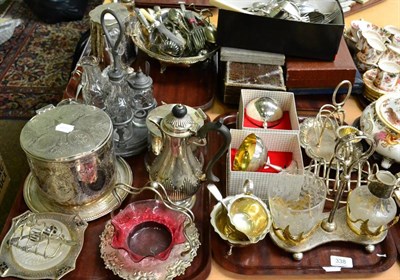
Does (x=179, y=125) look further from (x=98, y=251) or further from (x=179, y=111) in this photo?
(x=98, y=251)

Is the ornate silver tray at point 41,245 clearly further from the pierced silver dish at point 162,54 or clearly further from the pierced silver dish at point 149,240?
the pierced silver dish at point 162,54

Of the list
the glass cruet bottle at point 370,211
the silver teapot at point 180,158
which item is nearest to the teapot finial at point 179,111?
the silver teapot at point 180,158

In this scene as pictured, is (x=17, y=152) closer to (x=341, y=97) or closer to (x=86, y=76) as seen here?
(x=86, y=76)

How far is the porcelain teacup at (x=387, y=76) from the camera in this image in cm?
107

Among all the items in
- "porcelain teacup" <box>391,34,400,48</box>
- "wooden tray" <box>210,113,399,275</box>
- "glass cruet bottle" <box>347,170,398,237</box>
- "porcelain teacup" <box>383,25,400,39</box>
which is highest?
"porcelain teacup" <box>391,34,400,48</box>

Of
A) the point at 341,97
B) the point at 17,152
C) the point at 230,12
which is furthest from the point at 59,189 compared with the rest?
the point at 17,152

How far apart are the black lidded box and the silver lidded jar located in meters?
0.44

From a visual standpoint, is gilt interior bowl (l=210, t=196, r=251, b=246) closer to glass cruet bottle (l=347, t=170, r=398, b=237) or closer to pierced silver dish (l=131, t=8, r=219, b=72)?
glass cruet bottle (l=347, t=170, r=398, b=237)

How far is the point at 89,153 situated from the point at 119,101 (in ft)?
0.68

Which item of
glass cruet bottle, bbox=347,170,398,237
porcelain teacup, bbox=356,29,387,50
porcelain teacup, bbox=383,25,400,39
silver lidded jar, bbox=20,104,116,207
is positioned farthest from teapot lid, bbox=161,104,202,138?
porcelain teacup, bbox=383,25,400,39

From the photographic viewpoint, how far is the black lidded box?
1025 mm

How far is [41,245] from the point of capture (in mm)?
752

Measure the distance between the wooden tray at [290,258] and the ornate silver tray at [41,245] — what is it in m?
0.26

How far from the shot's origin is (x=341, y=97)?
1.12m
